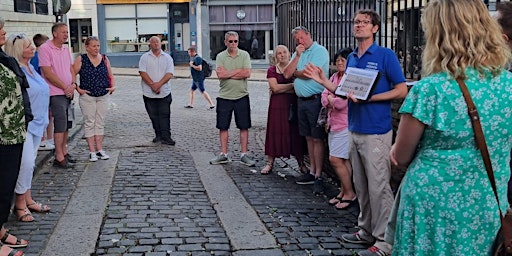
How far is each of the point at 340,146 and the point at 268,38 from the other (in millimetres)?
27116

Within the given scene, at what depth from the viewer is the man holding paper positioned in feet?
16.5

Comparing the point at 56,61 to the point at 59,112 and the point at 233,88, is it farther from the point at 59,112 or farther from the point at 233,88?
the point at 233,88

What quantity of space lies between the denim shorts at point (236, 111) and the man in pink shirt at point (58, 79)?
201 cm

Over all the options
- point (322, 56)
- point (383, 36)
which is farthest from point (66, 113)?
point (383, 36)

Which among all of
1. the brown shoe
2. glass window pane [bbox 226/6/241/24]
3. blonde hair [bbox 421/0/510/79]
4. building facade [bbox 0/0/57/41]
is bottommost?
the brown shoe

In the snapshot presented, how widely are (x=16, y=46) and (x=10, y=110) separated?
6.69 feet

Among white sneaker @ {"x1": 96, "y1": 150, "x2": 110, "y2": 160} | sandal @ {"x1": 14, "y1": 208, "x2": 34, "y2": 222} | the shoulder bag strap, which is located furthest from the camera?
white sneaker @ {"x1": 96, "y1": 150, "x2": 110, "y2": 160}

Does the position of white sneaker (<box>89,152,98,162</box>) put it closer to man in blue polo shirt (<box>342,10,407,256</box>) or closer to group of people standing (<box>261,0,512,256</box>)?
man in blue polo shirt (<box>342,10,407,256</box>)

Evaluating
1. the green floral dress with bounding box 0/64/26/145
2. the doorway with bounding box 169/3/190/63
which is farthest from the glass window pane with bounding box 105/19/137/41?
the green floral dress with bounding box 0/64/26/145

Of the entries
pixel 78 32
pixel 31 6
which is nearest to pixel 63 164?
pixel 31 6

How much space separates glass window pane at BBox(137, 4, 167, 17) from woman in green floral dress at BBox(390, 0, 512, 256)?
101 ft

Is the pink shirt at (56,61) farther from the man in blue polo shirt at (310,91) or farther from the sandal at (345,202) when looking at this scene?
the sandal at (345,202)

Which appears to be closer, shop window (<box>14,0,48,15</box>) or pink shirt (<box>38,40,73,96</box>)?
pink shirt (<box>38,40,73,96</box>)

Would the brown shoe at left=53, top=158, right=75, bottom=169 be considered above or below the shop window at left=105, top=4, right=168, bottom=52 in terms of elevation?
below
